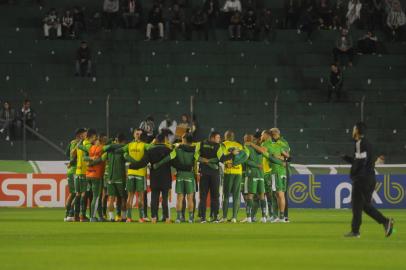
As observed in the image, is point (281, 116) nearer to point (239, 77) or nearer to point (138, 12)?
point (239, 77)

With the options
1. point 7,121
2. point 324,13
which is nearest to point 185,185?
point 7,121

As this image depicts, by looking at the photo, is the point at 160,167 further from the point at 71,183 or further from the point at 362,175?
the point at 362,175

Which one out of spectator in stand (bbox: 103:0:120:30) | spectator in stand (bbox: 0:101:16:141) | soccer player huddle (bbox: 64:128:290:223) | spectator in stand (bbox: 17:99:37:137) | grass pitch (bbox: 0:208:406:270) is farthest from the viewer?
spectator in stand (bbox: 103:0:120:30)

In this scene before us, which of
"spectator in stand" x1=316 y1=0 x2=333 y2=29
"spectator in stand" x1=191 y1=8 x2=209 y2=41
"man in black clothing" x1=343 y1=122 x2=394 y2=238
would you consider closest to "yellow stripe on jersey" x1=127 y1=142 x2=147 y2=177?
"man in black clothing" x1=343 y1=122 x2=394 y2=238

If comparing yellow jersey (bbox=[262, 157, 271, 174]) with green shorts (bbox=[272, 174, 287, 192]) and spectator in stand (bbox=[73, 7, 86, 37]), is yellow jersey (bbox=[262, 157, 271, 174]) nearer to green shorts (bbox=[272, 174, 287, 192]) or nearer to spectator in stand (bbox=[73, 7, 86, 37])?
green shorts (bbox=[272, 174, 287, 192])

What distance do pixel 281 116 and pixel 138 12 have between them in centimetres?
844

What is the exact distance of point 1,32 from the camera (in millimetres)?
46500

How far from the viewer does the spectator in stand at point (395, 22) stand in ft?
159

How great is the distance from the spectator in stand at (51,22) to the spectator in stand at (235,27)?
671cm

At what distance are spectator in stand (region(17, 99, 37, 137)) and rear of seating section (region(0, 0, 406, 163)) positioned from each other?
70 cm

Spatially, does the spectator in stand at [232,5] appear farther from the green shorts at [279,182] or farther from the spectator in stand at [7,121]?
the green shorts at [279,182]

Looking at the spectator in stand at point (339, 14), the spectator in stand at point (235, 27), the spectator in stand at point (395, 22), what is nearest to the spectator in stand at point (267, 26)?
the spectator in stand at point (235, 27)

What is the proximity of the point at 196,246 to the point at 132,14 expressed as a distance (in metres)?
28.6

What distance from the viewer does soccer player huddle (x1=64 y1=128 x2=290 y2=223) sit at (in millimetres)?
28797
